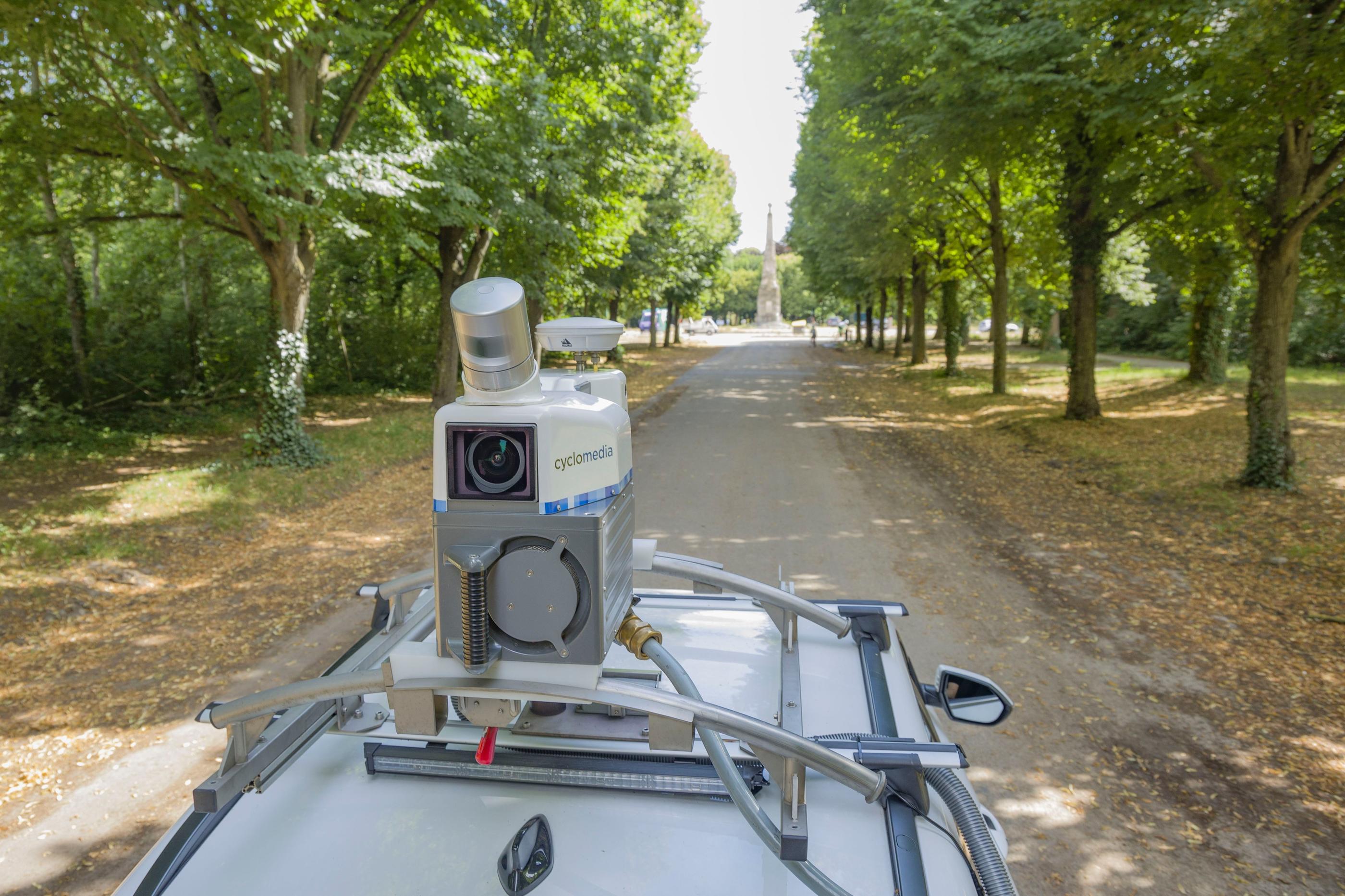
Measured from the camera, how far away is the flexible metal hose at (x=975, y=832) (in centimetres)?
177

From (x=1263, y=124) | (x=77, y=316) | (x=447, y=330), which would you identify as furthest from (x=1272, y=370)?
(x=77, y=316)

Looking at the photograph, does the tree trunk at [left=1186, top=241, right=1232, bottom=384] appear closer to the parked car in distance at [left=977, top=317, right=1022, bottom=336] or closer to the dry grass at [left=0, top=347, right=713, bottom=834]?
the dry grass at [left=0, top=347, right=713, bottom=834]

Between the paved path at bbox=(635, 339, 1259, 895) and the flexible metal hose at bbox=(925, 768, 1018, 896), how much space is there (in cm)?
199

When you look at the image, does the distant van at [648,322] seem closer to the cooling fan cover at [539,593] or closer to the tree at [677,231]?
the tree at [677,231]

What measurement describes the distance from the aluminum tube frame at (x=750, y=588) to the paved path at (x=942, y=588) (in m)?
1.79

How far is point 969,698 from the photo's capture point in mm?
2689

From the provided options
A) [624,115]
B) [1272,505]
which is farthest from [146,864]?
[624,115]

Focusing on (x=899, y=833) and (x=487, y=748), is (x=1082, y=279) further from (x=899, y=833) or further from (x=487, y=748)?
(x=487, y=748)

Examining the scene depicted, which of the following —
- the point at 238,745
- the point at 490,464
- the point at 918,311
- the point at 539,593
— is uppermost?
the point at 918,311

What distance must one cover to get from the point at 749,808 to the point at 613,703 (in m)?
0.35

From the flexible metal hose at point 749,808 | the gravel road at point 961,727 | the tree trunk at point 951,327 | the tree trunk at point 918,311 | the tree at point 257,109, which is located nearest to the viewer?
the flexible metal hose at point 749,808

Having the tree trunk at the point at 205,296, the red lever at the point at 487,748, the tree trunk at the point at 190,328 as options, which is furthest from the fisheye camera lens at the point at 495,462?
the tree trunk at the point at 205,296

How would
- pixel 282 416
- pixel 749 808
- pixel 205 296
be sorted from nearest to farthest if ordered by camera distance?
pixel 749 808 < pixel 282 416 < pixel 205 296

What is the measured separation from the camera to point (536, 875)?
1.62m
